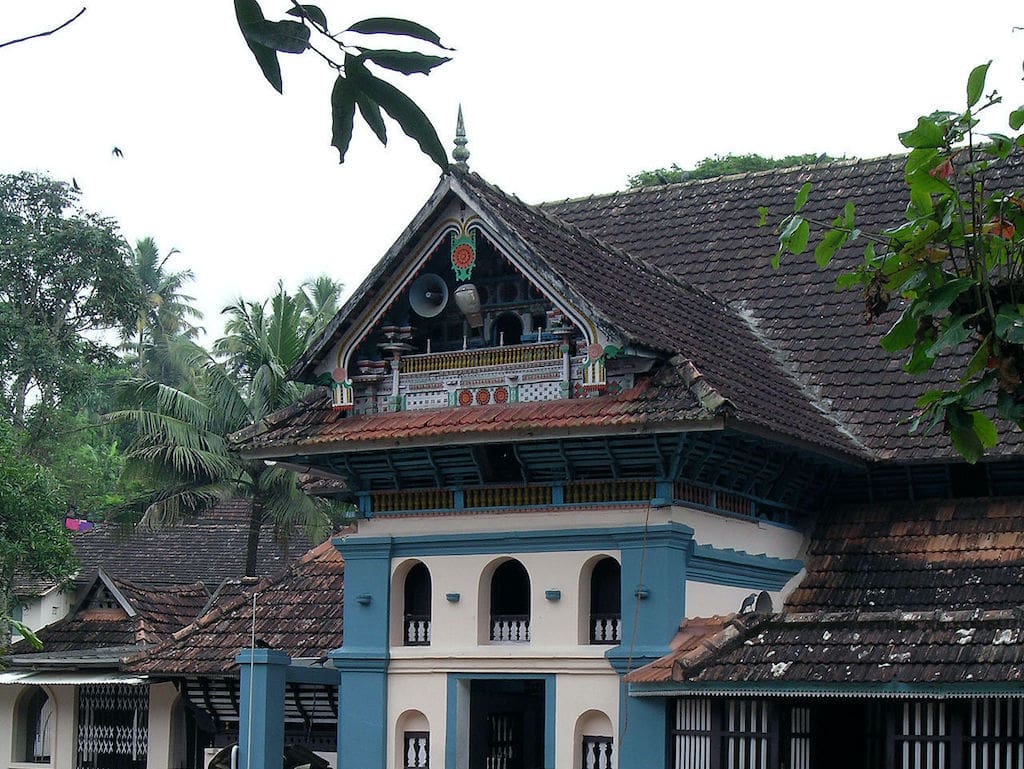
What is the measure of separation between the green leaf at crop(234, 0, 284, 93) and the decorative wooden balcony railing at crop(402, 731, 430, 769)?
1160 cm

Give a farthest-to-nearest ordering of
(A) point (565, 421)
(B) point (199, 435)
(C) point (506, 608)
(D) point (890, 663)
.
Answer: (B) point (199, 435) < (C) point (506, 608) < (A) point (565, 421) < (D) point (890, 663)

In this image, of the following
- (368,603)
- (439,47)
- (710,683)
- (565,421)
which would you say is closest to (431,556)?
(368,603)

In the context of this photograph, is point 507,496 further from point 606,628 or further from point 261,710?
point 261,710

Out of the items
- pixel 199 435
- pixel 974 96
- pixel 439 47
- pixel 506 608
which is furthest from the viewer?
pixel 199 435

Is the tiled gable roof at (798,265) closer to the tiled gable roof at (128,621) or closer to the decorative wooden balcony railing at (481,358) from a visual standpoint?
the decorative wooden balcony railing at (481,358)

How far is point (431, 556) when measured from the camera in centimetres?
1504

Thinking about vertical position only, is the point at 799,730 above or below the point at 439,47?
below

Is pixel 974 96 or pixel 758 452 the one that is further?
pixel 758 452

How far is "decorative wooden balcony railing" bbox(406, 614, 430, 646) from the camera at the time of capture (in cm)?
1510

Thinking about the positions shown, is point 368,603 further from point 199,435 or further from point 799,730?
point 199,435

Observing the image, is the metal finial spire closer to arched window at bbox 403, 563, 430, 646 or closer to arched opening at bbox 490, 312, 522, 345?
arched opening at bbox 490, 312, 522, 345

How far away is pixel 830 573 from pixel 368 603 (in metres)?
3.87

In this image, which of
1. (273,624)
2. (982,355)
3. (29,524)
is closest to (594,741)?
(273,624)

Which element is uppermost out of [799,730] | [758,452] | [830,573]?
[758,452]
